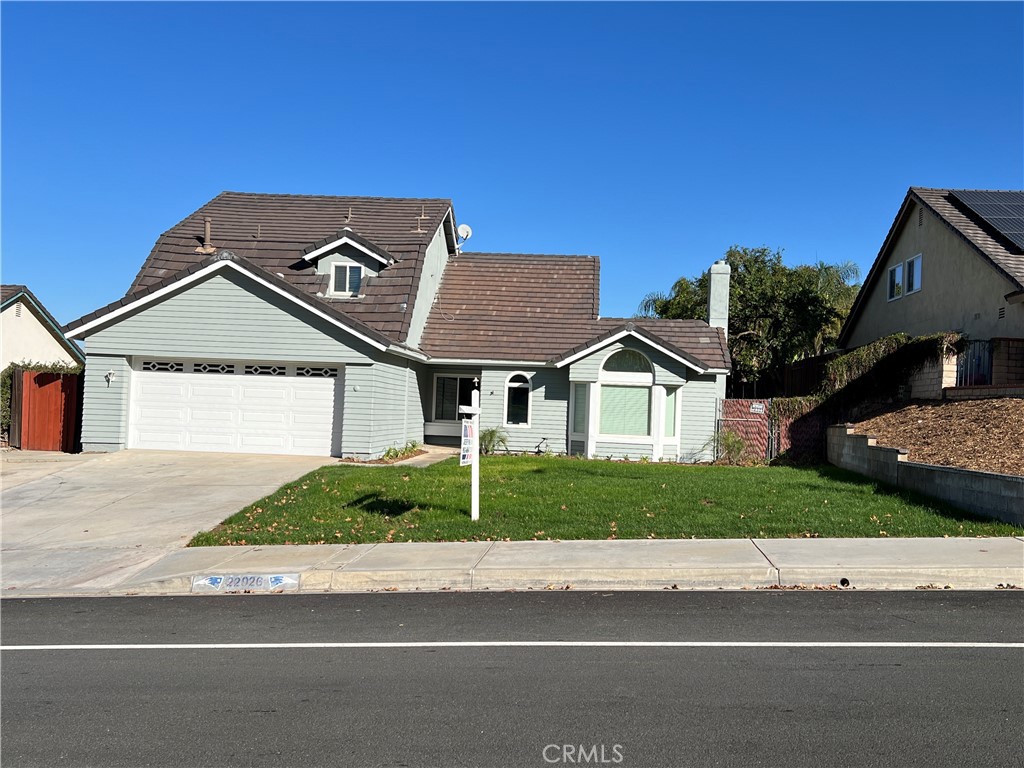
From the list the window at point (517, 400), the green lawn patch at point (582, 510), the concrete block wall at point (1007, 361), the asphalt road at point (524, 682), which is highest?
the concrete block wall at point (1007, 361)

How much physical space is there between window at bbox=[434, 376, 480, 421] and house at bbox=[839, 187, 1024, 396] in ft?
39.5

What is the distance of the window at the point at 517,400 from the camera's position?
73.5 feet

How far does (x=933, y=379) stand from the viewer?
18.2m

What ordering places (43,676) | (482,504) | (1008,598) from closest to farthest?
(43,676) < (1008,598) < (482,504)

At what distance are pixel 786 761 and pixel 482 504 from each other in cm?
853

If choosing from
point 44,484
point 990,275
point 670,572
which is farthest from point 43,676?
point 990,275

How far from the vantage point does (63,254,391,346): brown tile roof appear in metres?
18.5

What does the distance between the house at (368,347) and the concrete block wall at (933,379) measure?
4.66m

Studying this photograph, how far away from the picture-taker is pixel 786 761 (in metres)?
4.41

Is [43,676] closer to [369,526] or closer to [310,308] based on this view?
[369,526]

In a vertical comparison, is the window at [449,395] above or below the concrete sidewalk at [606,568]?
above

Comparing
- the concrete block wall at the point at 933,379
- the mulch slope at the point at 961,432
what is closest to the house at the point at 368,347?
the concrete block wall at the point at 933,379

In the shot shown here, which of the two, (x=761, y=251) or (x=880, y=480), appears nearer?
(x=880, y=480)

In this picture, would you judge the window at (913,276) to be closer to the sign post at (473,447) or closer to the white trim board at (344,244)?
the white trim board at (344,244)
